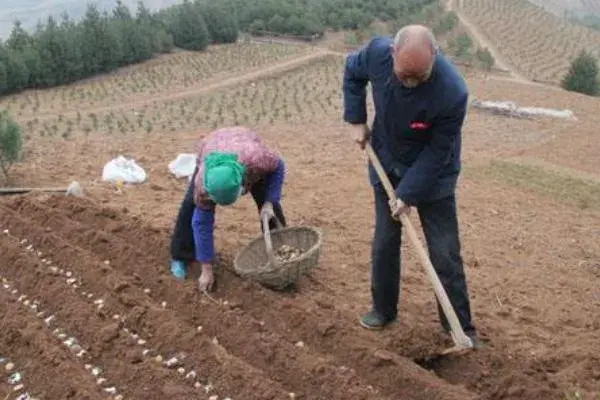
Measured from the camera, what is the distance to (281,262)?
425cm

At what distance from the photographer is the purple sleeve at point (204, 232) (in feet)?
13.0

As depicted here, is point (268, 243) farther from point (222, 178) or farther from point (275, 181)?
point (222, 178)

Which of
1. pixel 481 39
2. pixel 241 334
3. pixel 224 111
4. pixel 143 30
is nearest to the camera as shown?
pixel 241 334

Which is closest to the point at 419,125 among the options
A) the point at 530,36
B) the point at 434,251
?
the point at 434,251

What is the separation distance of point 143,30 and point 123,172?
12.6 meters

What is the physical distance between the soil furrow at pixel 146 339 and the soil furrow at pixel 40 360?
0.15 meters

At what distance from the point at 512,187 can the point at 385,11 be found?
71.9 feet

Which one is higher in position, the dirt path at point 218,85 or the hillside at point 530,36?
the dirt path at point 218,85

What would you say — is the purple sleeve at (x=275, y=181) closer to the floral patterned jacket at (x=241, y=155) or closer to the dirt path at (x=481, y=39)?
the floral patterned jacket at (x=241, y=155)

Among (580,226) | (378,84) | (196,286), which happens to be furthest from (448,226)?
(580,226)

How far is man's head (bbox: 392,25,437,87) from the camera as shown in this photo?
9.74 feet

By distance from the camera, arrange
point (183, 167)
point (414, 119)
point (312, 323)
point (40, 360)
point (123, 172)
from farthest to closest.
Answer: point (183, 167), point (123, 172), point (312, 323), point (40, 360), point (414, 119)

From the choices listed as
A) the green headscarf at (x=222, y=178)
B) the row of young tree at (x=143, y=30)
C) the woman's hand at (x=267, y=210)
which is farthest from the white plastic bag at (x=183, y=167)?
the row of young tree at (x=143, y=30)

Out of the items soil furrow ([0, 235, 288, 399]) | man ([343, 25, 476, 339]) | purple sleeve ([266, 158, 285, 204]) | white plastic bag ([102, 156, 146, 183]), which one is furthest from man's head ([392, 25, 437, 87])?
white plastic bag ([102, 156, 146, 183])
